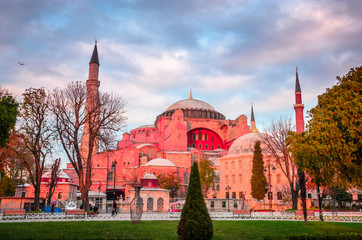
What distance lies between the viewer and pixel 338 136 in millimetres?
12617

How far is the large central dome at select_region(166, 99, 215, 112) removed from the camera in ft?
202

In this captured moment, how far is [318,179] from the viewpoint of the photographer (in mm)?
14344

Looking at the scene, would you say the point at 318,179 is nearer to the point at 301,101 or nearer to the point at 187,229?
the point at 187,229

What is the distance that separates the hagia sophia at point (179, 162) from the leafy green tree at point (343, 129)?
11767mm

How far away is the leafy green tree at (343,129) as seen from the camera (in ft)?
40.2

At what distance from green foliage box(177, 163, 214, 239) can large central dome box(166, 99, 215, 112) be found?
168ft

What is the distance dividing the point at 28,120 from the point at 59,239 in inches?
515

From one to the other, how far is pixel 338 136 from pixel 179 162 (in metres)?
34.3

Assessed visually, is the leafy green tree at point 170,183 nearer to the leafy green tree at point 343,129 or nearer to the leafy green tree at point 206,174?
the leafy green tree at point 206,174

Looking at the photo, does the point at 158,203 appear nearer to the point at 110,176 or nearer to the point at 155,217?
the point at 155,217

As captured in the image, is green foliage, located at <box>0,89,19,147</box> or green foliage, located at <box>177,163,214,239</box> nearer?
green foliage, located at <box>177,163,214,239</box>

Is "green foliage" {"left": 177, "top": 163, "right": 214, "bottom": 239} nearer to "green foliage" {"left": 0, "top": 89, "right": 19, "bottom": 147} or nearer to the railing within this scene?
"green foliage" {"left": 0, "top": 89, "right": 19, "bottom": 147}

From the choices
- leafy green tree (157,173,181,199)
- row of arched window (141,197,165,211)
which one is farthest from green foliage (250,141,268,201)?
leafy green tree (157,173,181,199)

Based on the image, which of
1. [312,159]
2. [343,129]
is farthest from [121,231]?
[343,129]
